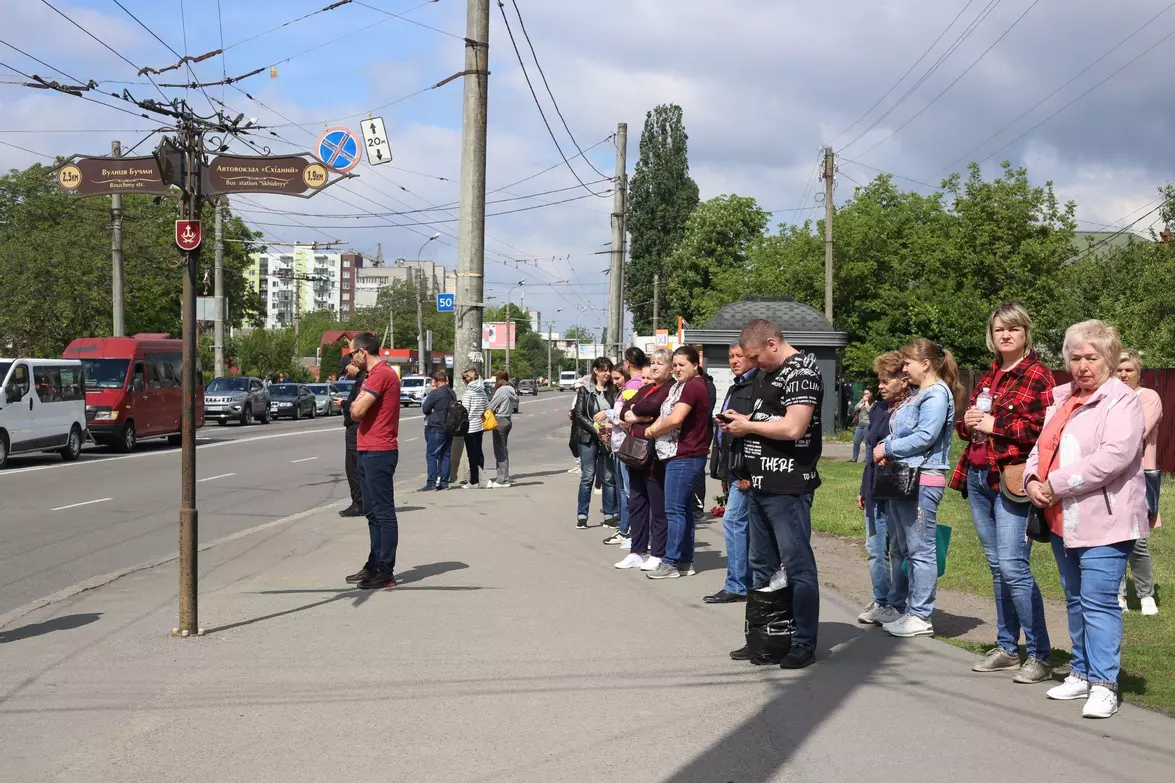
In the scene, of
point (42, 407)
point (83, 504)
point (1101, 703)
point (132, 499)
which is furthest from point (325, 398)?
point (1101, 703)

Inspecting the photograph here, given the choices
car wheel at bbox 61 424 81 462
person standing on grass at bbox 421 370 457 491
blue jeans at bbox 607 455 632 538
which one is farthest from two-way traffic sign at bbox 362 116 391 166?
car wheel at bbox 61 424 81 462

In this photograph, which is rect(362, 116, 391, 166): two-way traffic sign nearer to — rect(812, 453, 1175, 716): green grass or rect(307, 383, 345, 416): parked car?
rect(812, 453, 1175, 716): green grass

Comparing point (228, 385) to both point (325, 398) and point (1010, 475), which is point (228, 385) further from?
point (1010, 475)

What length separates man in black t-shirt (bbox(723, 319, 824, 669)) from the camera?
634 cm

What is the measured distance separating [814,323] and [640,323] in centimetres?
4541

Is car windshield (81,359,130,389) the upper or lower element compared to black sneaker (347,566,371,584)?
upper

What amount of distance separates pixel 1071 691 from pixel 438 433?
12.9 m

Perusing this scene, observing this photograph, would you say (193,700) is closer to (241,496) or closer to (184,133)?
(184,133)

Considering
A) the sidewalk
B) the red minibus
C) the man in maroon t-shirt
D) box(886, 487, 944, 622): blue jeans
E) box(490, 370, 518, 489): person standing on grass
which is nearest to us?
the sidewalk

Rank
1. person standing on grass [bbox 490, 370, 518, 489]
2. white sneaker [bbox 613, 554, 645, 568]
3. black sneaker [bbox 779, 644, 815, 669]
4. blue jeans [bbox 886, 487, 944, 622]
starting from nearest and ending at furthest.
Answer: black sneaker [bbox 779, 644, 815, 669]
blue jeans [bbox 886, 487, 944, 622]
white sneaker [bbox 613, 554, 645, 568]
person standing on grass [bbox 490, 370, 518, 489]

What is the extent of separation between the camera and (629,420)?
9.91m

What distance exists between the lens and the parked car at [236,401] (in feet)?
139

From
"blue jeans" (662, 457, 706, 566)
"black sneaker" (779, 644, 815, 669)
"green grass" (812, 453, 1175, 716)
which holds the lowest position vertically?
"green grass" (812, 453, 1175, 716)

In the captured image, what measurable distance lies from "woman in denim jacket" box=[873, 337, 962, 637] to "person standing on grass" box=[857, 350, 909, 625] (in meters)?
0.15
